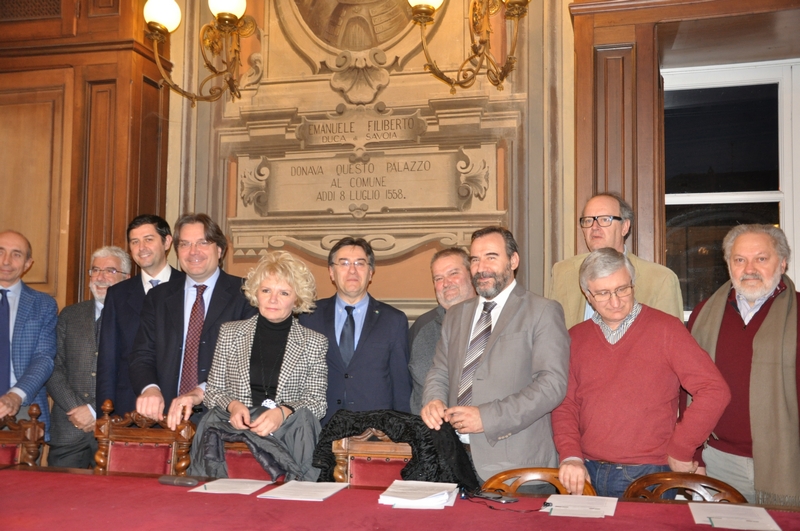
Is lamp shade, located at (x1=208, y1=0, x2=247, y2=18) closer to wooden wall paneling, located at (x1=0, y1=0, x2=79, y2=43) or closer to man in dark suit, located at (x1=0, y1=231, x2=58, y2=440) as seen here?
wooden wall paneling, located at (x1=0, y1=0, x2=79, y2=43)

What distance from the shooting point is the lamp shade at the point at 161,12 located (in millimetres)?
4094

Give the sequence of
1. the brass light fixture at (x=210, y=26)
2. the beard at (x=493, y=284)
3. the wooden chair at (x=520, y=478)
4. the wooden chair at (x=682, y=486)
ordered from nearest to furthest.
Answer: the wooden chair at (x=682, y=486) → the wooden chair at (x=520, y=478) → the beard at (x=493, y=284) → the brass light fixture at (x=210, y=26)

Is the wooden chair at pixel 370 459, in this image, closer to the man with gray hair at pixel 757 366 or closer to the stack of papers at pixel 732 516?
the stack of papers at pixel 732 516

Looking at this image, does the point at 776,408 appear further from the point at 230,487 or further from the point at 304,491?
the point at 230,487

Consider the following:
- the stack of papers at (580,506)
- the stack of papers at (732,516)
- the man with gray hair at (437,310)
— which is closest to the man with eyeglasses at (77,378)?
the man with gray hair at (437,310)

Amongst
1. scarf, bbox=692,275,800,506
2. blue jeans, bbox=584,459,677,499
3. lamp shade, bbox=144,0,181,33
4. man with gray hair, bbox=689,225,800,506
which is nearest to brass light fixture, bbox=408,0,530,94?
lamp shade, bbox=144,0,181,33

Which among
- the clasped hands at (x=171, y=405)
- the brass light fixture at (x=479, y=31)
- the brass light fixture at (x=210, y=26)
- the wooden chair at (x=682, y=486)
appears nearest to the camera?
the wooden chair at (x=682, y=486)

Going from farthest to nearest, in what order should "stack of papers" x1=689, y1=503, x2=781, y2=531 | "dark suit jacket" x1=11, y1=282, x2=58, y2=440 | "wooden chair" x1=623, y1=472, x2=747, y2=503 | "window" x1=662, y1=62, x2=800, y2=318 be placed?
"window" x1=662, y1=62, x2=800, y2=318, "dark suit jacket" x1=11, y1=282, x2=58, y2=440, "wooden chair" x1=623, y1=472, x2=747, y2=503, "stack of papers" x1=689, y1=503, x2=781, y2=531

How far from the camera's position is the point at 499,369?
9.27 ft

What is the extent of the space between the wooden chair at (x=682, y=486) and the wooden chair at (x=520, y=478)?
15cm

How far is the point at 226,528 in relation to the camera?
1811mm

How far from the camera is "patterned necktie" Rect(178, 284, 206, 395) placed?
3.42 m

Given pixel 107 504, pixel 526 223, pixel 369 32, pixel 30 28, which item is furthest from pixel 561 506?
pixel 30 28

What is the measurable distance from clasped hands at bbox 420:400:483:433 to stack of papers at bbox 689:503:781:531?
2.70 ft
